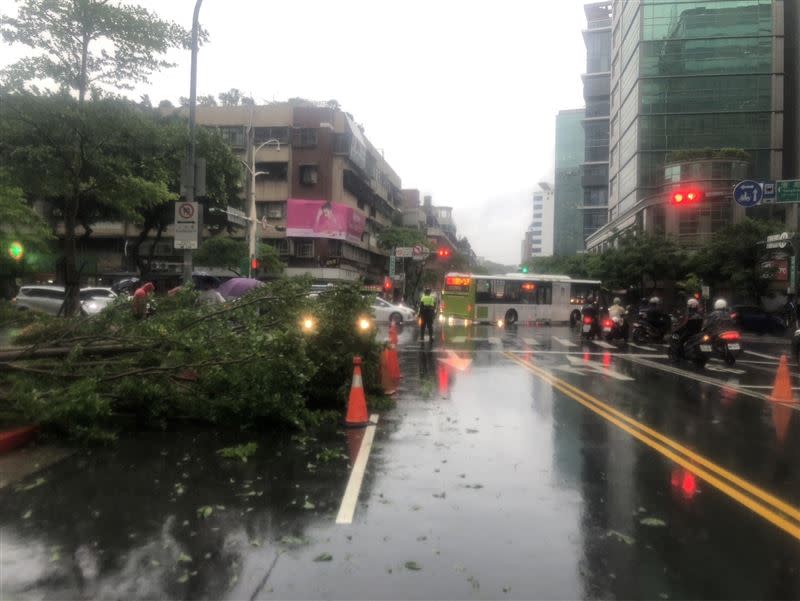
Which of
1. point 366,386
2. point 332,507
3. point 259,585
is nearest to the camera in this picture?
point 259,585

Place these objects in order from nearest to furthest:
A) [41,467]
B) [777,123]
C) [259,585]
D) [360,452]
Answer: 1. [259,585]
2. [41,467]
3. [360,452]
4. [777,123]

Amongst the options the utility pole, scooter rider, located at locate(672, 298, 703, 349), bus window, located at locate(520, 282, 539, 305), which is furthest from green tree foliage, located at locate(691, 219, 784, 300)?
the utility pole

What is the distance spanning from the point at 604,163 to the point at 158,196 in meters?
91.1

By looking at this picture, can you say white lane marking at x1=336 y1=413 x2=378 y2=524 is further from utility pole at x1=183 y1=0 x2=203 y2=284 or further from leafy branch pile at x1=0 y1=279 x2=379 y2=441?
utility pole at x1=183 y1=0 x2=203 y2=284

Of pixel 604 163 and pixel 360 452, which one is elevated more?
pixel 604 163

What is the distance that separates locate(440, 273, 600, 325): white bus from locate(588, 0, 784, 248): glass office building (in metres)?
22.2

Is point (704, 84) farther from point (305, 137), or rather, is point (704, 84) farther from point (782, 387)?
point (782, 387)

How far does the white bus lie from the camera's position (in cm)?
3875

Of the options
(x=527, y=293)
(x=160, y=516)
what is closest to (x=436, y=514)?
(x=160, y=516)

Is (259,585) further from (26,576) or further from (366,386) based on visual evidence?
(366,386)

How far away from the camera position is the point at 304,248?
5644cm

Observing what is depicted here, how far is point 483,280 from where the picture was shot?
128ft

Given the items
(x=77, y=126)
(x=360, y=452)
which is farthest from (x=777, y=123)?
(x=360, y=452)

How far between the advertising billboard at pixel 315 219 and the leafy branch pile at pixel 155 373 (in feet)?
150
